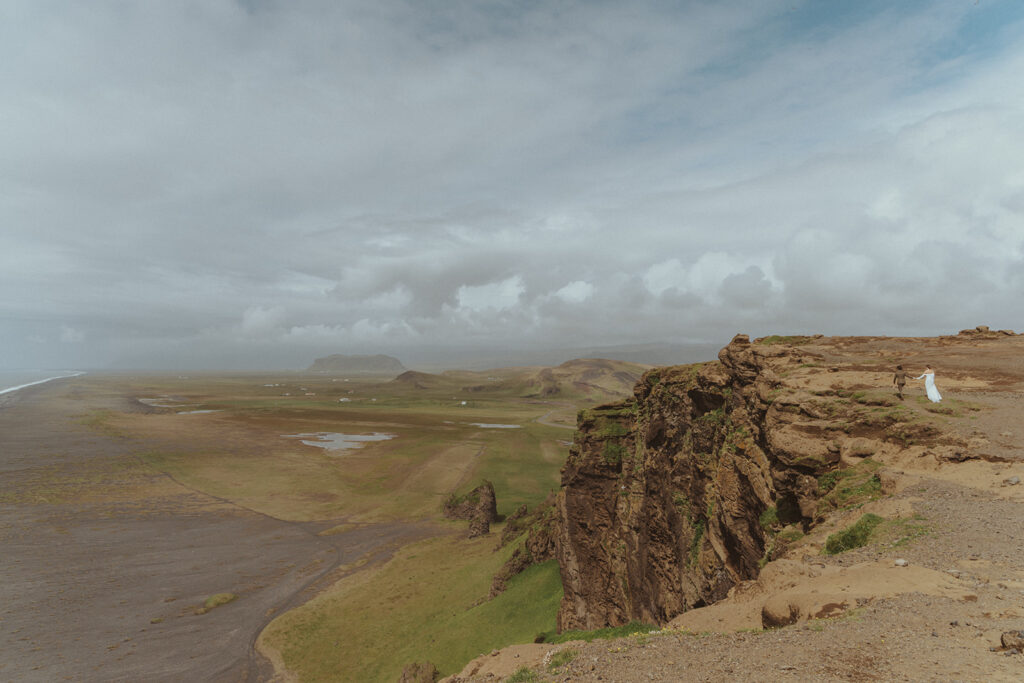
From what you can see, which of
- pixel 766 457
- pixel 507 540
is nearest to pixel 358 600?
pixel 507 540

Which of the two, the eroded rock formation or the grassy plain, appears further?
the eroded rock formation

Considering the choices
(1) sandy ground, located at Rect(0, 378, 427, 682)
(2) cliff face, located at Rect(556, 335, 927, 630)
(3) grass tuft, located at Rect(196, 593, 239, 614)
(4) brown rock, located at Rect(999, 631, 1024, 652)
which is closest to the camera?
(4) brown rock, located at Rect(999, 631, 1024, 652)

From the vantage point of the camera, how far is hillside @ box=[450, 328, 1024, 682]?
9586 mm

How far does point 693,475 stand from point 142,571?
62510 mm

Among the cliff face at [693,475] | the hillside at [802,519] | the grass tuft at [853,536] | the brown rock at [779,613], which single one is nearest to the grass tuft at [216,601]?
the cliff face at [693,475]

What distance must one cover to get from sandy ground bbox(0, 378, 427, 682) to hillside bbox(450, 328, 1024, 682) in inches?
1268

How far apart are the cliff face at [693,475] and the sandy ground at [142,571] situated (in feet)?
93.6

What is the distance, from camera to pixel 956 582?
34.9ft

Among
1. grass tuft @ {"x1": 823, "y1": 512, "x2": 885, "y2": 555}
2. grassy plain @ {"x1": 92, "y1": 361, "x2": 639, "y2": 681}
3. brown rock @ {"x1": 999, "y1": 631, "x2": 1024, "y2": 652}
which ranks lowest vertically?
grassy plain @ {"x1": 92, "y1": 361, "x2": 639, "y2": 681}

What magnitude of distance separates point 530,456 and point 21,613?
8574 cm

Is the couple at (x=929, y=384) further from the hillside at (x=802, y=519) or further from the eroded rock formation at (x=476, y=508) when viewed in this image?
the eroded rock formation at (x=476, y=508)

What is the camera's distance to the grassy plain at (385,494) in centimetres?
3762

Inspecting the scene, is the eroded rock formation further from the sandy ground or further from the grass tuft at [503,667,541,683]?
the grass tuft at [503,667,541,683]

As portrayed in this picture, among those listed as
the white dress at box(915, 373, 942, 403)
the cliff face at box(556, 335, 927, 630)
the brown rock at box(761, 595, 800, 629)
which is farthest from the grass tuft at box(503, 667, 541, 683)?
the white dress at box(915, 373, 942, 403)
